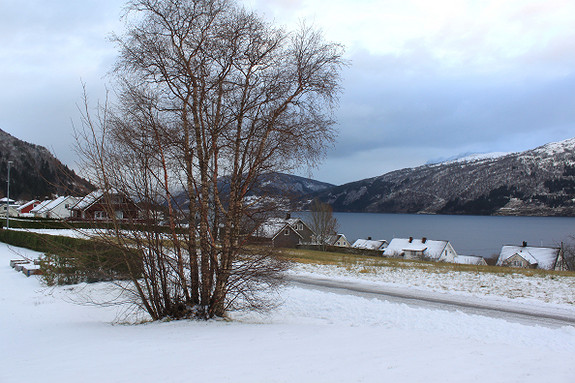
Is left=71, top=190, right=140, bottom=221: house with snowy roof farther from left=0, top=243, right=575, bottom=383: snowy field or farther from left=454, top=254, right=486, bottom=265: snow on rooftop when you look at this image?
left=454, top=254, right=486, bottom=265: snow on rooftop

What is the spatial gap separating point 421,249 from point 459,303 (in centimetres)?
6365

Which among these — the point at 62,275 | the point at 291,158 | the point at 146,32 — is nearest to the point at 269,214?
the point at 291,158

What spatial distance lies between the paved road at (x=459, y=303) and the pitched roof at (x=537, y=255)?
60445 millimetres

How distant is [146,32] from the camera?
1000cm

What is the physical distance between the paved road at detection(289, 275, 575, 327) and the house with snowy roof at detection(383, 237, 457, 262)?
57.6 m

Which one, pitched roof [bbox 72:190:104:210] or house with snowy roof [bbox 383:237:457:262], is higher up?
pitched roof [bbox 72:190:104:210]

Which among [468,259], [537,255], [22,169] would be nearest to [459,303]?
[537,255]

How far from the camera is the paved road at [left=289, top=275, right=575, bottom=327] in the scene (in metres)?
11.3

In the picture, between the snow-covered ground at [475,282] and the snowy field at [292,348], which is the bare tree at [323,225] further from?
the snowy field at [292,348]

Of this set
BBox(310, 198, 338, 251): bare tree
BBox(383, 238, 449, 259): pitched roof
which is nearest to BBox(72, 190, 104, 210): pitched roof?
BBox(310, 198, 338, 251): bare tree

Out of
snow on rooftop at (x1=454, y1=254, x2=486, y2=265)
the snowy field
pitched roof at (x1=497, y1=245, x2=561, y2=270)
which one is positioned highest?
the snowy field

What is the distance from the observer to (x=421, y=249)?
2908 inches

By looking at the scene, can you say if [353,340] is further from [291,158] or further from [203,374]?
[291,158]

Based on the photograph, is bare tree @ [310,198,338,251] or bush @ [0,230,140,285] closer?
bush @ [0,230,140,285]
